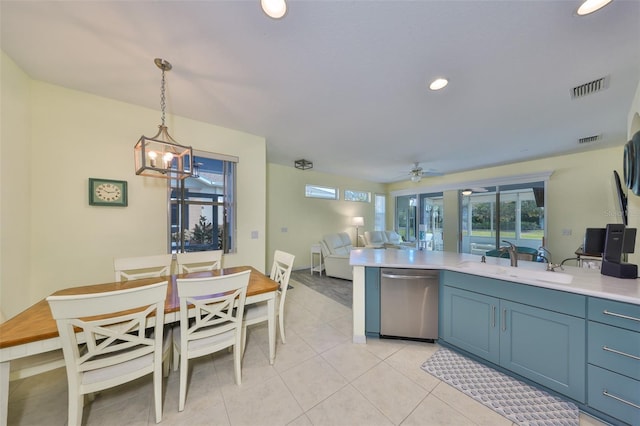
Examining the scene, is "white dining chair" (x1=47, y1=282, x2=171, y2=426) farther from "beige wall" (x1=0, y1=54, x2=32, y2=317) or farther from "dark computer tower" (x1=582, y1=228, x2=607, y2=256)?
"dark computer tower" (x1=582, y1=228, x2=607, y2=256)

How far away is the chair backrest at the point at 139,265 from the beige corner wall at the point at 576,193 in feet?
23.7

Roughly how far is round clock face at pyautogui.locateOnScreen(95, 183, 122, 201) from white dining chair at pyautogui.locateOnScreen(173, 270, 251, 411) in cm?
180

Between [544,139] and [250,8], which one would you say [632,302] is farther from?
[544,139]

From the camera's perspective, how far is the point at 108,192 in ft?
7.88

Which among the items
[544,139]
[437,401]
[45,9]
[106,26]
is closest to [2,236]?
[45,9]

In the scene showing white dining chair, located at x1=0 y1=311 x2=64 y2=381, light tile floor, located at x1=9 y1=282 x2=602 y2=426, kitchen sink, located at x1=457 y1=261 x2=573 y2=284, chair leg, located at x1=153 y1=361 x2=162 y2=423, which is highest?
kitchen sink, located at x1=457 y1=261 x2=573 y2=284

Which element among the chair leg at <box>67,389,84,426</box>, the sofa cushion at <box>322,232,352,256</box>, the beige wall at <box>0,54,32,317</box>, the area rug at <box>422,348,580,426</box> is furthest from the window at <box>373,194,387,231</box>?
the beige wall at <box>0,54,32,317</box>

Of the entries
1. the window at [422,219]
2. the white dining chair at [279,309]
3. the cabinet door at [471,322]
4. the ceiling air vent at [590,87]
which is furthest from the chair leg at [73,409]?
the window at [422,219]

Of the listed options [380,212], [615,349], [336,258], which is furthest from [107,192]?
[380,212]

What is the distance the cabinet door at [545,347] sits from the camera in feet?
4.88

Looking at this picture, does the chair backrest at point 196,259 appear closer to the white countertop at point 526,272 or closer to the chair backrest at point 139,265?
the chair backrest at point 139,265

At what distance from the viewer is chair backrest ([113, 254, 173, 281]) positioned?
216 cm

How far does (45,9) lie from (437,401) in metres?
3.93

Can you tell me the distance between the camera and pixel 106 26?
4.91 feet
